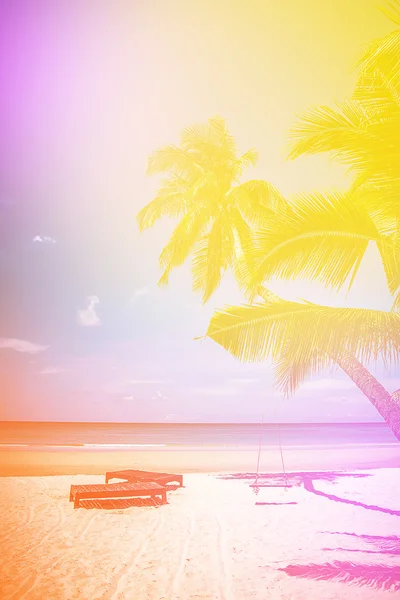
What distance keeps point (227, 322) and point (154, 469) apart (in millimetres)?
14024

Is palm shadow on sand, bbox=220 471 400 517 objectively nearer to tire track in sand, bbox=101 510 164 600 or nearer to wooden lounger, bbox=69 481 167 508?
wooden lounger, bbox=69 481 167 508

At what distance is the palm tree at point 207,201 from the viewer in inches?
418

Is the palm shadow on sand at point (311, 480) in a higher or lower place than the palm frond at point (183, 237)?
lower

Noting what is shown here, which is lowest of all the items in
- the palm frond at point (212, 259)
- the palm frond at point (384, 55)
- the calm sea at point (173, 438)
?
the calm sea at point (173, 438)

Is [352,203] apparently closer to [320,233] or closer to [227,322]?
[320,233]

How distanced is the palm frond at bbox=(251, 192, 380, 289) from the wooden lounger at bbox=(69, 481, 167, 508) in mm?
5747

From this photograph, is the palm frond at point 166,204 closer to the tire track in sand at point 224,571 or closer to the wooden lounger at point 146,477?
the wooden lounger at point 146,477

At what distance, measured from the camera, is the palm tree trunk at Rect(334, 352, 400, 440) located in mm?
4863

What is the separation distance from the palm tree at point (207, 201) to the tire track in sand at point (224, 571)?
5.36 m

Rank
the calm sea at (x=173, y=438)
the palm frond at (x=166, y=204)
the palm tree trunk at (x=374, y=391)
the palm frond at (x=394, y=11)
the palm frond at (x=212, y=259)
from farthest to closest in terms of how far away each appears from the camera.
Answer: the calm sea at (x=173, y=438) → the palm frond at (x=166, y=204) → the palm frond at (x=212, y=259) → the palm tree trunk at (x=374, y=391) → the palm frond at (x=394, y=11)

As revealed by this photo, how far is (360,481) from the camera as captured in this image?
12508 mm

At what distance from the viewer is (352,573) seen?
4.95m

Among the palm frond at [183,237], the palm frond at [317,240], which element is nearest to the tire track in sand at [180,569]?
the palm frond at [317,240]

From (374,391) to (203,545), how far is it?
10.7ft
